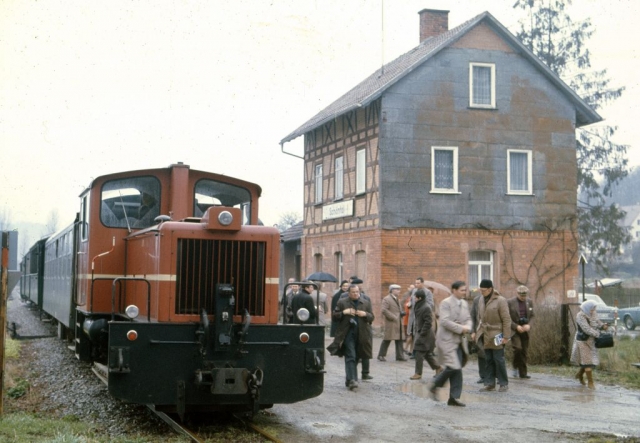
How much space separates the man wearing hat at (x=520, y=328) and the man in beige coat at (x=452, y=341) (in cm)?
342

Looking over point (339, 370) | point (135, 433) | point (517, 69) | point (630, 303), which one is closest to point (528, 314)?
point (339, 370)

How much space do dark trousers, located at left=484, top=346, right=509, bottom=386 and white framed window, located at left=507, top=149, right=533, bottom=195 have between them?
43.5 feet

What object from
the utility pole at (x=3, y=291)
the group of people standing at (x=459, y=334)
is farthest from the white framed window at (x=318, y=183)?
the utility pole at (x=3, y=291)

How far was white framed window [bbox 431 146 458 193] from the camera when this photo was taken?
988 inches

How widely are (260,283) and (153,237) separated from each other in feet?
4.44

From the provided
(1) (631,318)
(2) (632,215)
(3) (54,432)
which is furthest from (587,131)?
(2) (632,215)

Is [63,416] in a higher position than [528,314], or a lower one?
lower

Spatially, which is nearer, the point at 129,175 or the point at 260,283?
the point at 260,283

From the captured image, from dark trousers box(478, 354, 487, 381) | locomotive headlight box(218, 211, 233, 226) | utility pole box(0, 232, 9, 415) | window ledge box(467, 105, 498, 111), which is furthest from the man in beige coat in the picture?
window ledge box(467, 105, 498, 111)

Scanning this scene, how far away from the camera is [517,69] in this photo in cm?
2594

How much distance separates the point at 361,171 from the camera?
26.3 m

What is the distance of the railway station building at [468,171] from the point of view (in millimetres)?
24609

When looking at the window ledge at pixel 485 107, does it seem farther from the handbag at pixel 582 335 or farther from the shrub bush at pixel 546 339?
the handbag at pixel 582 335

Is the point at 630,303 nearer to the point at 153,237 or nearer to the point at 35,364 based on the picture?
the point at 35,364
